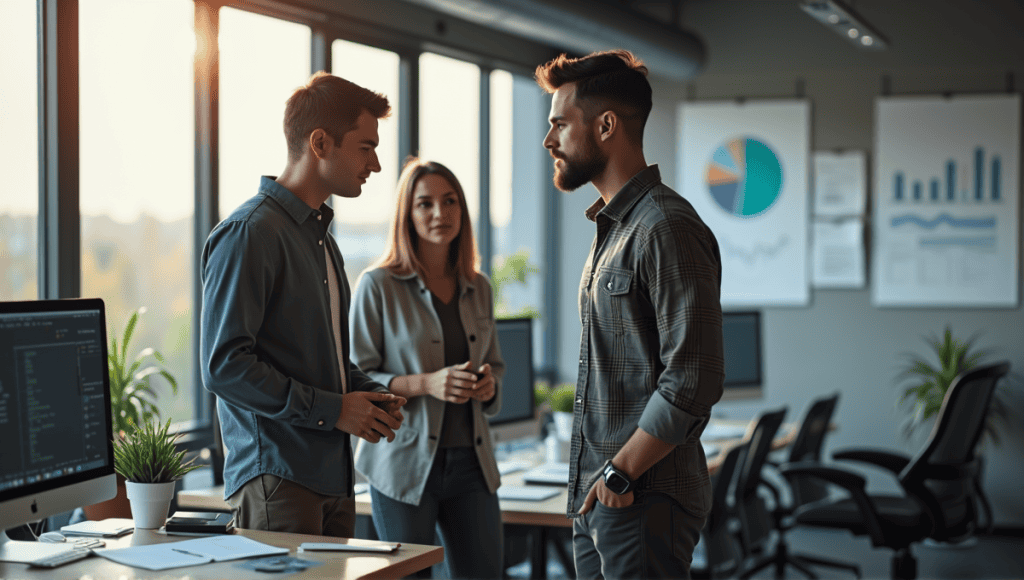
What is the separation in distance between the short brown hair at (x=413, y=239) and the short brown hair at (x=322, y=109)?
0.81 m

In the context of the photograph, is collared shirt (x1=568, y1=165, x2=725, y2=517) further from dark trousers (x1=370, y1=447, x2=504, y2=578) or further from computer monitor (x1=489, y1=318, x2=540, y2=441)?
computer monitor (x1=489, y1=318, x2=540, y2=441)

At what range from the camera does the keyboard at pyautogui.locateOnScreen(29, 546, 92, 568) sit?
1831 mm

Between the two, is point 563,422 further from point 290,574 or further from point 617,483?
point 290,574

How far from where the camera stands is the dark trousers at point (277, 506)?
208 centimetres

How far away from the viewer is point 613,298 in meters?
2.00

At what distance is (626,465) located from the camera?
1908 millimetres

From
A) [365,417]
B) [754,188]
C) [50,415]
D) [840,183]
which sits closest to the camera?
[50,415]

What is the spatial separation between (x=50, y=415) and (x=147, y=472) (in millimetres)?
343

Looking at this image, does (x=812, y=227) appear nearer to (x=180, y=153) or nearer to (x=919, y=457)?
Result: (x=919, y=457)

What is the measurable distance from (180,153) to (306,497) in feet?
7.71

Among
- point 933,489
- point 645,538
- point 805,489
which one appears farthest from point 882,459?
point 645,538

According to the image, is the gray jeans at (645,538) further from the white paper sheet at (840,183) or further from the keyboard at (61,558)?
the white paper sheet at (840,183)

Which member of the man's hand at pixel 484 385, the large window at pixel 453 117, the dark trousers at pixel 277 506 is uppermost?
the large window at pixel 453 117

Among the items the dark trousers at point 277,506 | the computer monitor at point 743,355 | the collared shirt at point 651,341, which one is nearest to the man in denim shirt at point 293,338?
the dark trousers at point 277,506
